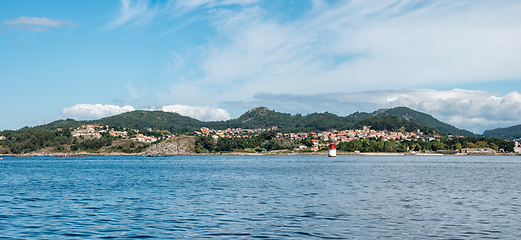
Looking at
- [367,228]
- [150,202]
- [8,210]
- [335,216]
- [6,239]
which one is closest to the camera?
[6,239]

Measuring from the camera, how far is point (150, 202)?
1069 inches

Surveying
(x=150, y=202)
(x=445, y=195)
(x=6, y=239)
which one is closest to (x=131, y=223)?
(x=6, y=239)

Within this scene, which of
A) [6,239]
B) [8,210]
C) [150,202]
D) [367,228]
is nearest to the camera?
[6,239]

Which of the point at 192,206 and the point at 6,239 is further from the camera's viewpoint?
the point at 192,206

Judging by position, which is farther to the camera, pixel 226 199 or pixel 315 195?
pixel 315 195

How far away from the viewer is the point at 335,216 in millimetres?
20828

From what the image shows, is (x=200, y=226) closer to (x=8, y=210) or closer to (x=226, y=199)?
(x=226, y=199)

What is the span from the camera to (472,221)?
1950 centimetres

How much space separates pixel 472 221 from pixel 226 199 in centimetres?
1523

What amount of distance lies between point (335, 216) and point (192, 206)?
8.94 metres

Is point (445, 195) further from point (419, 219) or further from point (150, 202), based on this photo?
point (150, 202)

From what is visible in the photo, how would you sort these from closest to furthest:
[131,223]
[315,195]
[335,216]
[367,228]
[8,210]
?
[367,228], [131,223], [335,216], [8,210], [315,195]

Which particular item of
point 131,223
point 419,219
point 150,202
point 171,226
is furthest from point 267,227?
point 150,202

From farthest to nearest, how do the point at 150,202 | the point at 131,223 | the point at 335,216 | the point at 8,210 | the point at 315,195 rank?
the point at 315,195
the point at 150,202
the point at 8,210
the point at 335,216
the point at 131,223
